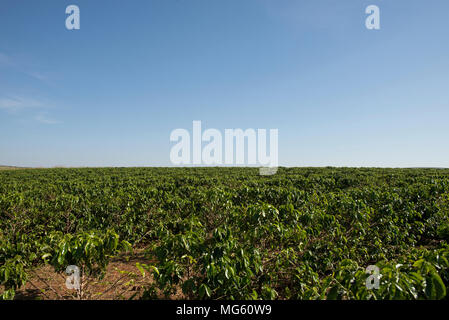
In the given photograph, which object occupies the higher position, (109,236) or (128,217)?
(109,236)

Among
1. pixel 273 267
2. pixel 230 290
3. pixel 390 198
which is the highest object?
pixel 390 198

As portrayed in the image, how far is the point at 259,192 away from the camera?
7.23 meters

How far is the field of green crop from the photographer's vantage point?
2.43 meters

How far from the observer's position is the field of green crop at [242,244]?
2428 mm

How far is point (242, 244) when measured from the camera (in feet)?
12.4
